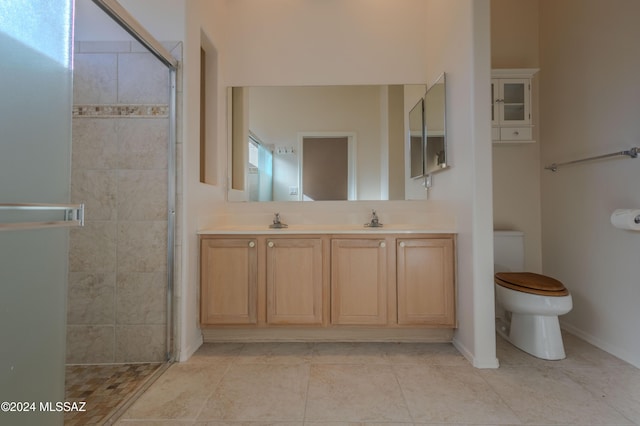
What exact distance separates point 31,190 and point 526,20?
359 centimetres

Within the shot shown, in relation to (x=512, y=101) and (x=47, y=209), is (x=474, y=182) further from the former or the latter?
(x=47, y=209)

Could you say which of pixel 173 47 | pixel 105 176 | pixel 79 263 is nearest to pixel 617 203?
pixel 173 47

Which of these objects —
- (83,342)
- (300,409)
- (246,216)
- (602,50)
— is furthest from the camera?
(246,216)

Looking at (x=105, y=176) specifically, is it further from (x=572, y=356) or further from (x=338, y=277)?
(x=572, y=356)

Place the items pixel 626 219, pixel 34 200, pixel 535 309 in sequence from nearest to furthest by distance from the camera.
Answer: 1. pixel 34 200
2. pixel 626 219
3. pixel 535 309

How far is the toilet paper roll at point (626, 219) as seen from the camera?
66.5 inches

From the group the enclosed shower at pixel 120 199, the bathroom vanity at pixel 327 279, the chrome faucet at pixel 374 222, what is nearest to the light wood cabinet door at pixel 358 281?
the bathroom vanity at pixel 327 279

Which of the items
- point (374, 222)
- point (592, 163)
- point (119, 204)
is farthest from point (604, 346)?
point (119, 204)

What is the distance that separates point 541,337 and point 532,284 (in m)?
0.34

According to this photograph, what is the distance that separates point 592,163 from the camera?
2.09 m

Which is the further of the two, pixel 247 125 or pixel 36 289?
pixel 247 125

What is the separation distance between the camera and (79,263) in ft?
6.09

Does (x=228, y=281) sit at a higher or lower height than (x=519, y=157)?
lower

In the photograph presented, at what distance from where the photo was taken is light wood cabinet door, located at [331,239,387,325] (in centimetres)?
202
